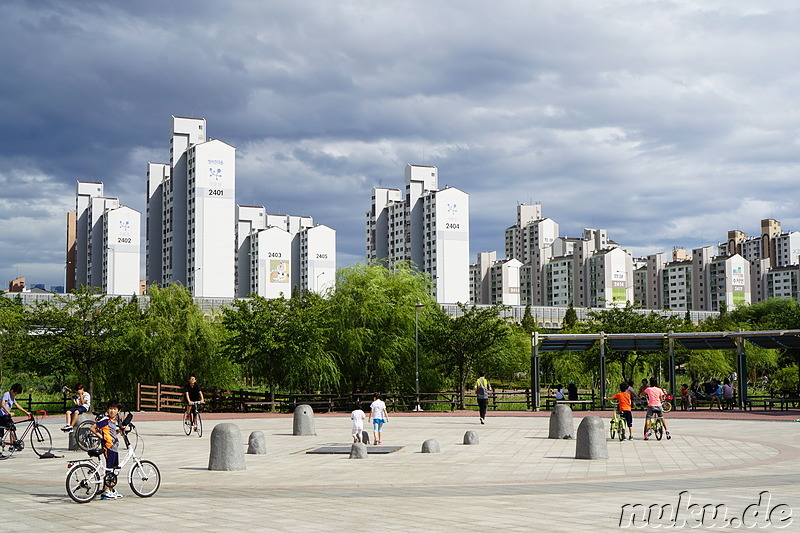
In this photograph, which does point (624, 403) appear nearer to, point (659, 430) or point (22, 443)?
point (659, 430)

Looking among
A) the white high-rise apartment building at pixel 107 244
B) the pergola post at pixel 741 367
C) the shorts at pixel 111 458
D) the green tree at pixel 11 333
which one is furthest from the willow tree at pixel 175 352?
the white high-rise apartment building at pixel 107 244

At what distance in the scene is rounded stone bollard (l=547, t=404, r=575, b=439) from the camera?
23.3m

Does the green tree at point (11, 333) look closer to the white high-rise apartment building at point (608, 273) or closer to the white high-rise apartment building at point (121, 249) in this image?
the white high-rise apartment building at point (121, 249)

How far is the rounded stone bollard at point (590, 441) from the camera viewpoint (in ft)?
58.1

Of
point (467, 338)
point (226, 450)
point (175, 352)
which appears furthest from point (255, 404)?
point (226, 450)

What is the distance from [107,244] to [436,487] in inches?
5701

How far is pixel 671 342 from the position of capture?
35.8 meters

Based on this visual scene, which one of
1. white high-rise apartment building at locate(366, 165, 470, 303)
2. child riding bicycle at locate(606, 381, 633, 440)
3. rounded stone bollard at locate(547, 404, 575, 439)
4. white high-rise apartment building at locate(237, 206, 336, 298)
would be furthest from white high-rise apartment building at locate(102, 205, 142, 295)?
child riding bicycle at locate(606, 381, 633, 440)

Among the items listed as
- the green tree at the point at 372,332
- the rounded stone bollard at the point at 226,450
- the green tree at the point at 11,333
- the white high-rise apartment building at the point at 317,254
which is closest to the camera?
the rounded stone bollard at the point at 226,450

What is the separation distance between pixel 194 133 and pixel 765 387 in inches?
3816

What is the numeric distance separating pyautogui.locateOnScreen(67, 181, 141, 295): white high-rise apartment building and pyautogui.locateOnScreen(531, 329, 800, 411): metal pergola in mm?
115848

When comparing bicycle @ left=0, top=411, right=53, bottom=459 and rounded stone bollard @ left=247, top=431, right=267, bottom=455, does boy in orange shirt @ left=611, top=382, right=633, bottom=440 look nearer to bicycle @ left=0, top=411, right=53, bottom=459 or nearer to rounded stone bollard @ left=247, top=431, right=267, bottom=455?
rounded stone bollard @ left=247, top=431, right=267, bottom=455

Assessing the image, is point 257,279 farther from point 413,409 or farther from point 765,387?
point 413,409

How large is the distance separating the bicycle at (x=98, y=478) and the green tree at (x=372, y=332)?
29129 millimetres
